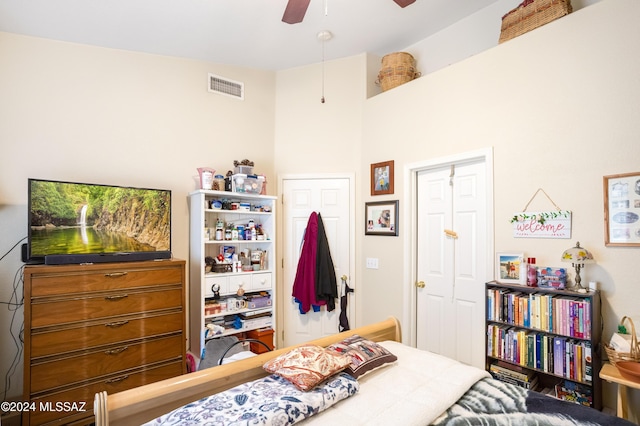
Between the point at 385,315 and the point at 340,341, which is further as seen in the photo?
the point at 385,315

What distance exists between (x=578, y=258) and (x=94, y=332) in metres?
3.07

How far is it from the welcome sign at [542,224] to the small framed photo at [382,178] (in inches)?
45.1

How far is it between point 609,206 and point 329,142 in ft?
7.81

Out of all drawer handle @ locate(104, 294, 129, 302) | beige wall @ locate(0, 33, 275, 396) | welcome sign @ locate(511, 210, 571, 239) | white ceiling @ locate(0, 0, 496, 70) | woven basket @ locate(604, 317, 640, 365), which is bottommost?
woven basket @ locate(604, 317, 640, 365)

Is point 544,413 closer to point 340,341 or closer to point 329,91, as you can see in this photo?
point 340,341

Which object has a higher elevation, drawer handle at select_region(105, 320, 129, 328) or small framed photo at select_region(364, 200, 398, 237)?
small framed photo at select_region(364, 200, 398, 237)

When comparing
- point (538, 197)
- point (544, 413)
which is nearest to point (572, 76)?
point (538, 197)

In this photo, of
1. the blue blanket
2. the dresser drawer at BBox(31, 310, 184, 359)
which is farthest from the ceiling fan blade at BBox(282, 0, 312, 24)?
the dresser drawer at BBox(31, 310, 184, 359)

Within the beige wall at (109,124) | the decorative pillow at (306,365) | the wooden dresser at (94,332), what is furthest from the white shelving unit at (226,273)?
the decorative pillow at (306,365)

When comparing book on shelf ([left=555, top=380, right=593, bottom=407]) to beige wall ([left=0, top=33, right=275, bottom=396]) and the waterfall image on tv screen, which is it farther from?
beige wall ([left=0, top=33, right=275, bottom=396])

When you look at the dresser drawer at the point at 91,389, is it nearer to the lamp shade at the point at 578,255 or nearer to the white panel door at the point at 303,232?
the white panel door at the point at 303,232

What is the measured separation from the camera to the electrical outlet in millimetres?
3262

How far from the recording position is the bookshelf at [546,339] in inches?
71.2

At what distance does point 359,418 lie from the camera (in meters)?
1.21
